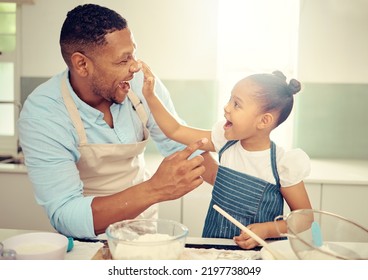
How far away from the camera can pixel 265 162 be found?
1177mm

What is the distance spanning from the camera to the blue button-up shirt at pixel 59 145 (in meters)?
1.05

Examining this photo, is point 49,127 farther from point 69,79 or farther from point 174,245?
point 174,245

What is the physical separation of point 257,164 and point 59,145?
547mm

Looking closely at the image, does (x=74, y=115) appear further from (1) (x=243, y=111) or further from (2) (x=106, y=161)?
(1) (x=243, y=111)

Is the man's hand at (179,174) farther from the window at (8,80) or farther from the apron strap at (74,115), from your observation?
the window at (8,80)

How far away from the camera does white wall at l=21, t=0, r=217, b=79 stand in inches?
94.5

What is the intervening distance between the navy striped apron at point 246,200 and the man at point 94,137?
0.36 feet

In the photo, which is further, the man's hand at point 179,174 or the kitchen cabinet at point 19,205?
the kitchen cabinet at point 19,205

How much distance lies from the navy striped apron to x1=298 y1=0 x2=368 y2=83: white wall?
1.36 m

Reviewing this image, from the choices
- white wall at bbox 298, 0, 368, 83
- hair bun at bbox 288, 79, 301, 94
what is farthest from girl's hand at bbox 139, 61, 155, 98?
white wall at bbox 298, 0, 368, 83

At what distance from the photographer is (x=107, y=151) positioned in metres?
Result: 1.28

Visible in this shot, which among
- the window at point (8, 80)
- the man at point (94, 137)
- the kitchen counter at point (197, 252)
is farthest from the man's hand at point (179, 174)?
the window at point (8, 80)

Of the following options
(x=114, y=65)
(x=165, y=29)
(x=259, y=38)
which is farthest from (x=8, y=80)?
(x=114, y=65)

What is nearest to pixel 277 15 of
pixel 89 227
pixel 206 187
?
pixel 206 187
